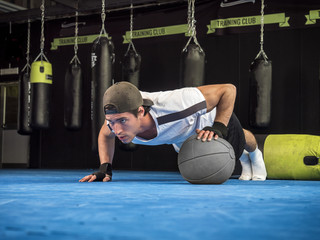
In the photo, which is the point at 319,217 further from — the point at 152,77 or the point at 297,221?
the point at 152,77

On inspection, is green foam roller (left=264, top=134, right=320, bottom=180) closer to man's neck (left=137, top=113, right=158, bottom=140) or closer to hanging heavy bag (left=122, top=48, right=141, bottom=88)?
man's neck (left=137, top=113, right=158, bottom=140)

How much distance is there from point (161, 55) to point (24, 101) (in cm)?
260

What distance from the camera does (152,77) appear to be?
8266 mm

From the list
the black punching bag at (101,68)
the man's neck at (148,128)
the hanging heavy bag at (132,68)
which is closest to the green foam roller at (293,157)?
the man's neck at (148,128)

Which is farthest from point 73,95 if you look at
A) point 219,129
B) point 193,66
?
point 219,129

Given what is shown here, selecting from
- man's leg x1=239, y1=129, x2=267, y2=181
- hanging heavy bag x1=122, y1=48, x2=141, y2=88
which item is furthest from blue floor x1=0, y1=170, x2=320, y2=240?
hanging heavy bag x1=122, y1=48, x2=141, y2=88

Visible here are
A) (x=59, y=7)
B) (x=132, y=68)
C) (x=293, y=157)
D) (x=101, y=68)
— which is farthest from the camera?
(x=59, y=7)

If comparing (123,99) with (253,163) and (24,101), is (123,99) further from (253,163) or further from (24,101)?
(24,101)

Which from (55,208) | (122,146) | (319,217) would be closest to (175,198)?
(55,208)

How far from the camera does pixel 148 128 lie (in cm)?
371

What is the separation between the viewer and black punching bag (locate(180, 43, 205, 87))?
6.07 m

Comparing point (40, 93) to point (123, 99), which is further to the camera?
point (40, 93)

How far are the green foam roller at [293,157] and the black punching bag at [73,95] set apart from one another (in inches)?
128

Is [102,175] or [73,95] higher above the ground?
[73,95]
